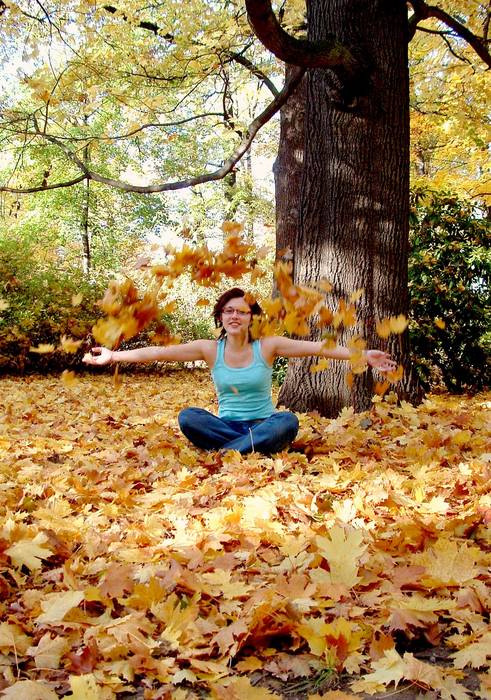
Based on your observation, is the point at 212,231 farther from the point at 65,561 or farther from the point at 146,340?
the point at 65,561

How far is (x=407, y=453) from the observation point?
140 inches

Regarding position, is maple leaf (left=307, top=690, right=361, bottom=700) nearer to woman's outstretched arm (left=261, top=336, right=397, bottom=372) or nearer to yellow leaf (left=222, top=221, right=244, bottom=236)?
woman's outstretched arm (left=261, top=336, right=397, bottom=372)

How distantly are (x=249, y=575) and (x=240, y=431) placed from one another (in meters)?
1.83

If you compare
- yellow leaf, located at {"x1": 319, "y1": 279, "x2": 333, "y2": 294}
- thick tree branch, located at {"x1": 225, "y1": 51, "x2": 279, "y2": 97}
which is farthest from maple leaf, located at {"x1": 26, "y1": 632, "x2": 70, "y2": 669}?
thick tree branch, located at {"x1": 225, "y1": 51, "x2": 279, "y2": 97}

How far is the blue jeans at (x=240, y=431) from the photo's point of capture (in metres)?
3.62

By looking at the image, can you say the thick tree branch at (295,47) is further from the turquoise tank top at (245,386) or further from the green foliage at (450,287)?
the green foliage at (450,287)

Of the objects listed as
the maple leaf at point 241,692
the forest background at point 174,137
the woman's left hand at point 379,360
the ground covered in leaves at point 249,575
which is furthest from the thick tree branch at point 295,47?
the maple leaf at point 241,692

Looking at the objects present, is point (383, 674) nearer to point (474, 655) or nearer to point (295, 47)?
point (474, 655)

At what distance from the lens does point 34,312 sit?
1036 cm

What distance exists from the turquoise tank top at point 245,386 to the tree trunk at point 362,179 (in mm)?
1087

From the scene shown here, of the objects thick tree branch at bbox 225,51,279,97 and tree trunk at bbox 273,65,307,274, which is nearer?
tree trunk at bbox 273,65,307,274

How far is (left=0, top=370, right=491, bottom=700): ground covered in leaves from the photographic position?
1558 millimetres

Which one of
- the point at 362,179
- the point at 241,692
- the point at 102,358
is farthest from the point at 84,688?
the point at 362,179

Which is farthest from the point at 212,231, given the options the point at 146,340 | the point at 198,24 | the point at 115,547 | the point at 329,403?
the point at 115,547
